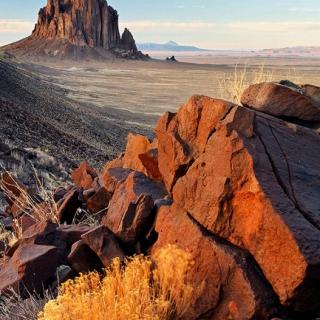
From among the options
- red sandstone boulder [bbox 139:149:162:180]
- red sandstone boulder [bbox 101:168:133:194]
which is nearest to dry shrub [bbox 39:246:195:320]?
red sandstone boulder [bbox 139:149:162:180]

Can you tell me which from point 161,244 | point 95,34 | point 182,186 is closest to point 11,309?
point 161,244

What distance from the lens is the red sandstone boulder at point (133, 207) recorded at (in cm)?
520

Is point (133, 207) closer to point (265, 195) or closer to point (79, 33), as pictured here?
point (265, 195)

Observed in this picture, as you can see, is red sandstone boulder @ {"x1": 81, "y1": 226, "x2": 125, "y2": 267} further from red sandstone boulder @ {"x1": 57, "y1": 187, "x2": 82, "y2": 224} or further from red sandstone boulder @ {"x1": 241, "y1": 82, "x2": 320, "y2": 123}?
red sandstone boulder @ {"x1": 241, "y1": 82, "x2": 320, "y2": 123}

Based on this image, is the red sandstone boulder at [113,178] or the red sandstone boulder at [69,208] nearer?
the red sandstone boulder at [113,178]

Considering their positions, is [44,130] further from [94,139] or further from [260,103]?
[260,103]

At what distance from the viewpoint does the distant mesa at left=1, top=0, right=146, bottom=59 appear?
11725 centimetres

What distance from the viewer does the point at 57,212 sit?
688 centimetres

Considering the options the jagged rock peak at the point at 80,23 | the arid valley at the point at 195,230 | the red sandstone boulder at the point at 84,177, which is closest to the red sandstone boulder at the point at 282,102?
the arid valley at the point at 195,230

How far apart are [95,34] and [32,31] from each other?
606 inches

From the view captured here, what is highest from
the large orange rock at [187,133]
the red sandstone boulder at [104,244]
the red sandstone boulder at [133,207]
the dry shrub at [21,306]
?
the large orange rock at [187,133]

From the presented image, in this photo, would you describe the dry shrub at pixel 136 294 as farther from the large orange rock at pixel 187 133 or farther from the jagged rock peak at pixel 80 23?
the jagged rock peak at pixel 80 23

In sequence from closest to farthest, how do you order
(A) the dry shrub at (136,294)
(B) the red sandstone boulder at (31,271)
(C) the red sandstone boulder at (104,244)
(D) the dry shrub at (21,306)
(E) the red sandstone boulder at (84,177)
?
(A) the dry shrub at (136,294) → (D) the dry shrub at (21,306) → (C) the red sandstone boulder at (104,244) → (B) the red sandstone boulder at (31,271) → (E) the red sandstone boulder at (84,177)

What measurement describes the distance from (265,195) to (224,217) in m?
0.42
